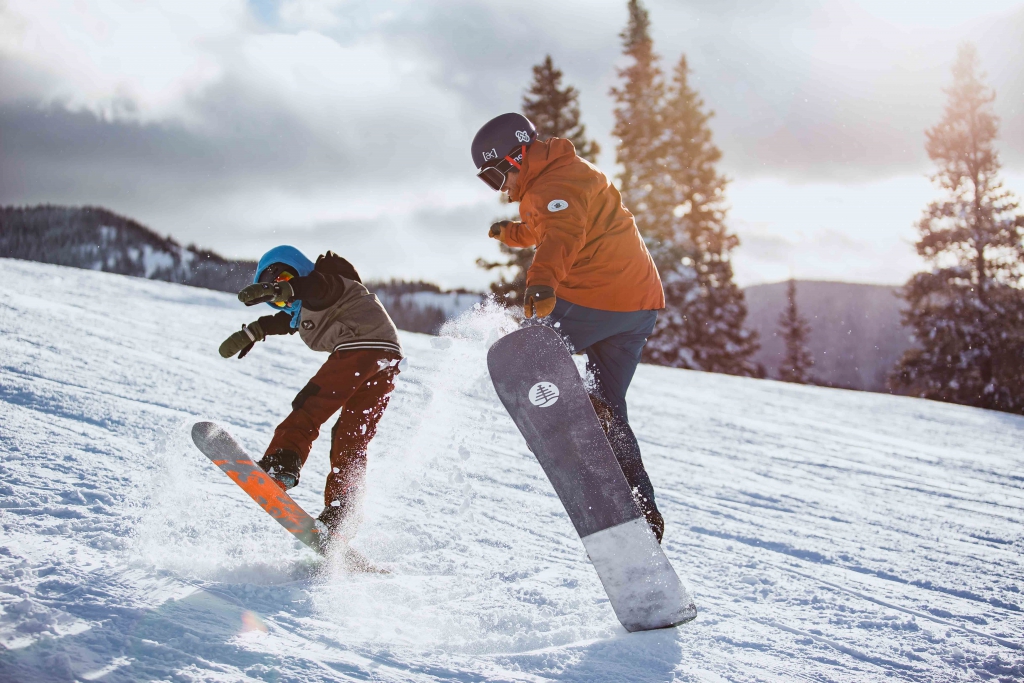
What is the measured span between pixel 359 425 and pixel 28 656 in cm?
153

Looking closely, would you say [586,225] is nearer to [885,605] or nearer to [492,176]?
[492,176]

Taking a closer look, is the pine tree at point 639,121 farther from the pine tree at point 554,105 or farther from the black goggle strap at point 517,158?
the black goggle strap at point 517,158

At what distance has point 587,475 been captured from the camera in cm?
239

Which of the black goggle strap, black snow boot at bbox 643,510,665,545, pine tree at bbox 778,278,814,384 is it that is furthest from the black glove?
pine tree at bbox 778,278,814,384

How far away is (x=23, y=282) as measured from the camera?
8781 millimetres

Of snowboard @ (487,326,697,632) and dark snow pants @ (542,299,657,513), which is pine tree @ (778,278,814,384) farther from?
snowboard @ (487,326,697,632)

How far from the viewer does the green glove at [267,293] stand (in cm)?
275

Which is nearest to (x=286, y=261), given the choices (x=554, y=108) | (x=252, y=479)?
(x=252, y=479)

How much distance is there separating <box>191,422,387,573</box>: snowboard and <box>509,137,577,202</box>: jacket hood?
1.51 metres

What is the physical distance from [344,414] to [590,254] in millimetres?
1306

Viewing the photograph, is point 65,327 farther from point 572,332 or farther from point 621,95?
point 621,95

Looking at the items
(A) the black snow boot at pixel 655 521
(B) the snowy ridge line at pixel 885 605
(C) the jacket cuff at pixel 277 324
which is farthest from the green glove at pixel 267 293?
(B) the snowy ridge line at pixel 885 605

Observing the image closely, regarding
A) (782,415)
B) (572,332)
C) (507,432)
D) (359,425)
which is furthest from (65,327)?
(782,415)

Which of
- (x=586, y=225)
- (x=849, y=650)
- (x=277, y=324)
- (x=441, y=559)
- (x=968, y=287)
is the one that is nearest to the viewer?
(x=849, y=650)
